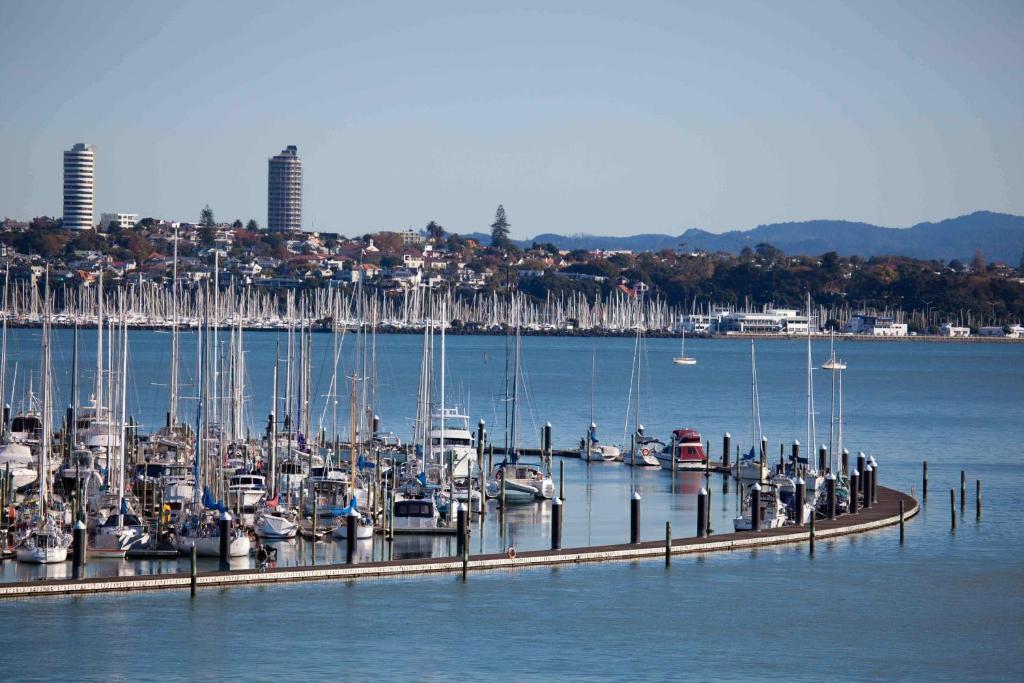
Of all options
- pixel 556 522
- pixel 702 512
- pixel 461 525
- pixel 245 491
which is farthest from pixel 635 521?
pixel 245 491

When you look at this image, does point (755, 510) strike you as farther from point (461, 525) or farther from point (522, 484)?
point (522, 484)

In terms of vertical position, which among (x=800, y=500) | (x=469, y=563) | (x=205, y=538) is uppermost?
(x=800, y=500)

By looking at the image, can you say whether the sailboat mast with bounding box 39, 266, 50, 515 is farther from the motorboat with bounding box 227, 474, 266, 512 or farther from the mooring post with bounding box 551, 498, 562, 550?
the mooring post with bounding box 551, 498, 562, 550

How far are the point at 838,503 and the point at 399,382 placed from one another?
265 ft

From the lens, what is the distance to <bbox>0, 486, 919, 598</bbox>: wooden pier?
36500 mm

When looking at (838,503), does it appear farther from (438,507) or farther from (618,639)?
(618,639)

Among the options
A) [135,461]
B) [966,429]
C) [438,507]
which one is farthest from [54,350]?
[438,507]

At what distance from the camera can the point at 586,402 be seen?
361ft

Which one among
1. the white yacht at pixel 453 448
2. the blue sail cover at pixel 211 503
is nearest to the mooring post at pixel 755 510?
the white yacht at pixel 453 448

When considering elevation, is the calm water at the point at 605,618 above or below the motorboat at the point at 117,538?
below

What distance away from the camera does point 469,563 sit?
133ft

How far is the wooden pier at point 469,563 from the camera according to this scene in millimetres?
36500

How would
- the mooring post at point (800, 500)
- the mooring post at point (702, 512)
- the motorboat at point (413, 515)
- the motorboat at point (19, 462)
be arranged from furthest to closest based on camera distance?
the motorboat at point (19, 462) → the mooring post at point (800, 500) → the motorboat at point (413, 515) → the mooring post at point (702, 512)

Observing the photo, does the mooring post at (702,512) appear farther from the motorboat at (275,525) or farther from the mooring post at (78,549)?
the mooring post at (78,549)
